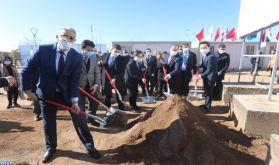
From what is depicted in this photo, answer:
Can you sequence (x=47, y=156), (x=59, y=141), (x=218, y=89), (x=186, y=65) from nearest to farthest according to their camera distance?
1. (x=47, y=156)
2. (x=59, y=141)
3. (x=186, y=65)
4. (x=218, y=89)

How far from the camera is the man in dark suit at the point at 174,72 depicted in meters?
6.48

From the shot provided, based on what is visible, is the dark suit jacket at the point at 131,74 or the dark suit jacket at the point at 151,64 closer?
the dark suit jacket at the point at 131,74

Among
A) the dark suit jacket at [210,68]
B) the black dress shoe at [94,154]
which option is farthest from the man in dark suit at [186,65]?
the black dress shoe at [94,154]

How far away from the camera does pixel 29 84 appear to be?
3.26 meters

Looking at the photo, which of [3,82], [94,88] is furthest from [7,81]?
[94,88]

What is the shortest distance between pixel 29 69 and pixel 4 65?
4.68 metres

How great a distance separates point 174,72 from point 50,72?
13.3ft

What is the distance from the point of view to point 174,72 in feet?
21.3

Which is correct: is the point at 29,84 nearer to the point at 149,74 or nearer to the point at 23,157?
the point at 23,157

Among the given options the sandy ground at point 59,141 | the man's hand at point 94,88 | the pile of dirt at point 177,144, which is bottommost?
the sandy ground at point 59,141

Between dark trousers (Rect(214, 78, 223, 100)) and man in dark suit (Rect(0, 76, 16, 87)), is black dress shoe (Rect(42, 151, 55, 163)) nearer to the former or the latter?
man in dark suit (Rect(0, 76, 16, 87))

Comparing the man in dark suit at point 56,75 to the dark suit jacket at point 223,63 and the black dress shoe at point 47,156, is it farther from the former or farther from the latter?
the dark suit jacket at point 223,63

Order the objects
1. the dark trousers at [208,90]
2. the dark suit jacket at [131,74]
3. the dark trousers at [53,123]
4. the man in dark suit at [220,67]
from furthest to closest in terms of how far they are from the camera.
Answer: the man in dark suit at [220,67] < the dark suit jacket at [131,74] < the dark trousers at [208,90] < the dark trousers at [53,123]

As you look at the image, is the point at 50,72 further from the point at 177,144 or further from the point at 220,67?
the point at 220,67
